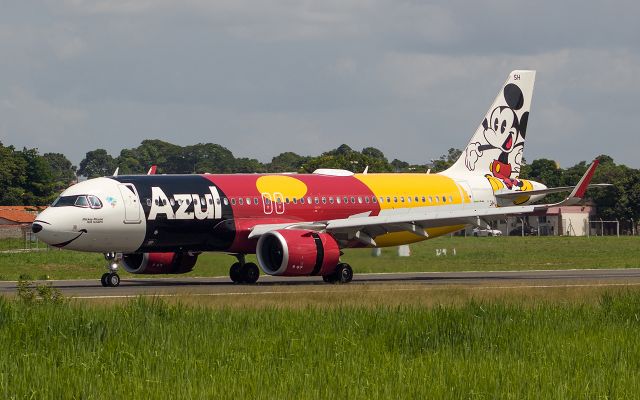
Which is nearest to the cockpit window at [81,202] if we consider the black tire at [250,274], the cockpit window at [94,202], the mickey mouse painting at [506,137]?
the cockpit window at [94,202]

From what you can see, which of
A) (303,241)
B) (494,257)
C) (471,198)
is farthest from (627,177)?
(303,241)

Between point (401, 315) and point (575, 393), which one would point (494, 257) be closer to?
point (401, 315)

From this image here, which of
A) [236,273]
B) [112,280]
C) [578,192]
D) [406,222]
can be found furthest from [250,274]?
[578,192]

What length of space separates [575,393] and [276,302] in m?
15.8

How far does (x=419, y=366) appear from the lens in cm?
1792

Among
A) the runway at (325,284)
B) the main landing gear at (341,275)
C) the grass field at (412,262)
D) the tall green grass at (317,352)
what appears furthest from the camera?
the grass field at (412,262)

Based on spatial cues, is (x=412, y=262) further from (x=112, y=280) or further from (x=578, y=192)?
(x=112, y=280)

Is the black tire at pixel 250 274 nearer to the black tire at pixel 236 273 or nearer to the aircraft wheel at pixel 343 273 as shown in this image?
the black tire at pixel 236 273

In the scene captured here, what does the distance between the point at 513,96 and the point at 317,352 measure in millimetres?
35814

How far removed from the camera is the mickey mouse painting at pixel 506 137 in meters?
52.3

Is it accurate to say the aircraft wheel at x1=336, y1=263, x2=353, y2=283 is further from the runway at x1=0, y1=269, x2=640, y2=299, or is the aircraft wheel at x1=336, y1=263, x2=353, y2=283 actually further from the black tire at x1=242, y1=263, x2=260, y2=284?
the black tire at x1=242, y1=263, x2=260, y2=284

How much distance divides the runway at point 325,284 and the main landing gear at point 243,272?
0.51m

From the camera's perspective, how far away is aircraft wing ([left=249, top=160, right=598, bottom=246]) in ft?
138

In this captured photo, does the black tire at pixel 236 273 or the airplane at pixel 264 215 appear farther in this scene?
the black tire at pixel 236 273
